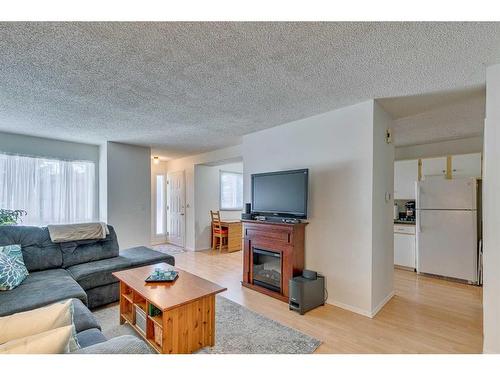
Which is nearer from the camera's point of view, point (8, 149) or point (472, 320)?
point (472, 320)

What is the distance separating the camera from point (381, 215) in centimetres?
276

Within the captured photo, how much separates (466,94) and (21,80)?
400 cm

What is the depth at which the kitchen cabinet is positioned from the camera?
13.5 feet

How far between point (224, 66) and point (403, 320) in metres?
→ 2.88

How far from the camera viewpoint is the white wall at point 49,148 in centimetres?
382

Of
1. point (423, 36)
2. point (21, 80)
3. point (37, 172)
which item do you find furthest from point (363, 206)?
point (37, 172)

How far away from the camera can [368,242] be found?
258cm

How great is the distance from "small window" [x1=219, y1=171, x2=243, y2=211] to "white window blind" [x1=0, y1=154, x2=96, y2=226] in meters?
2.87

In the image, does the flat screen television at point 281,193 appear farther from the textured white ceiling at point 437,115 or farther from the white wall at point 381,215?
the textured white ceiling at point 437,115

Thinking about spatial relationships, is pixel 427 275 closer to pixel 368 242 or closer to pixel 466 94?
pixel 368 242

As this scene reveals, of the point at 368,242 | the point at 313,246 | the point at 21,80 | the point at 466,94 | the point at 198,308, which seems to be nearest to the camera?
the point at 198,308

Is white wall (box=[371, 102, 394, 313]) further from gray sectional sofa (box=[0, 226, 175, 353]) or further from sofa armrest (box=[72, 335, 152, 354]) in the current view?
gray sectional sofa (box=[0, 226, 175, 353])

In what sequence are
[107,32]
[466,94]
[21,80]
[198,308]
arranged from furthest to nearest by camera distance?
1. [466,94]
2. [21,80]
3. [198,308]
4. [107,32]

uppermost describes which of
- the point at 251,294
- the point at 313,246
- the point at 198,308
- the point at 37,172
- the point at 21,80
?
the point at 21,80
